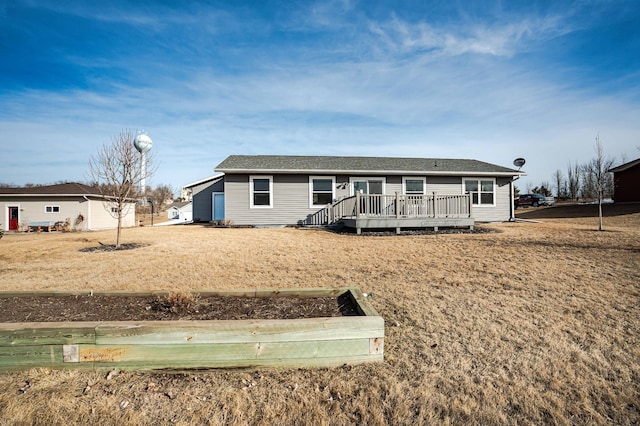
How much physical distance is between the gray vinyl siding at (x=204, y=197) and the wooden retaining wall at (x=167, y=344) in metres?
18.8

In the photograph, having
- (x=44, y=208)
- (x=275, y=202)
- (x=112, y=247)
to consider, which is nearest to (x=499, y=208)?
(x=275, y=202)

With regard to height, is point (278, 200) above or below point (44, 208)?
below

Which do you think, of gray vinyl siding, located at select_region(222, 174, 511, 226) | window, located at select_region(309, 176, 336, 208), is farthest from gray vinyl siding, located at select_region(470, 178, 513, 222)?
window, located at select_region(309, 176, 336, 208)

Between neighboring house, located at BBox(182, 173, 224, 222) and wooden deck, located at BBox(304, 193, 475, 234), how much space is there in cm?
1042

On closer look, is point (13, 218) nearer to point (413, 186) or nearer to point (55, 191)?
point (55, 191)

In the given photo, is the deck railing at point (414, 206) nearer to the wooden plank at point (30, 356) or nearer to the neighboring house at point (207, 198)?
the neighboring house at point (207, 198)

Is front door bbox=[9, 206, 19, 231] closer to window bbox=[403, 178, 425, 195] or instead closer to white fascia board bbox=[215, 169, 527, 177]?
white fascia board bbox=[215, 169, 527, 177]

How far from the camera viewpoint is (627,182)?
24109 mm

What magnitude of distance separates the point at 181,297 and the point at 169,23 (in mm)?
11192

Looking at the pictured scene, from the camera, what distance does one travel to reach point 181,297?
11.7 feet

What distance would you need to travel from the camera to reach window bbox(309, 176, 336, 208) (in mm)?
16359

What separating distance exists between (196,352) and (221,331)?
273 mm

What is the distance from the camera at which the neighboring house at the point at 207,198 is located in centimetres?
2047

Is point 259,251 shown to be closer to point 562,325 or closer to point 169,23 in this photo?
point 562,325
